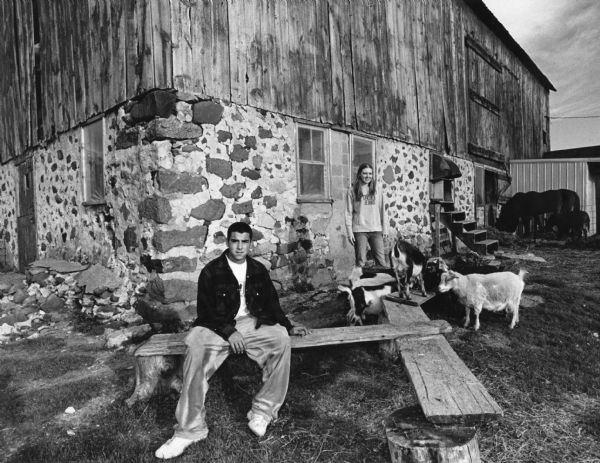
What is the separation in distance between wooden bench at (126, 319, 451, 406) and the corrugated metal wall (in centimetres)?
1457

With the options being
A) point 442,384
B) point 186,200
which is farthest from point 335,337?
point 186,200

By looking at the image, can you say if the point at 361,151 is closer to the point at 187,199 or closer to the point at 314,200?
the point at 314,200

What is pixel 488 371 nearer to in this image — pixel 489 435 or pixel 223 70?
pixel 489 435

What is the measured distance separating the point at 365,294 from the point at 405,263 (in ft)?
1.98

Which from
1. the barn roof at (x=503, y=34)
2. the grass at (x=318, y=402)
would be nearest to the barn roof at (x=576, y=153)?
the barn roof at (x=503, y=34)

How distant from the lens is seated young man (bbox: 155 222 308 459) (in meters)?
2.81

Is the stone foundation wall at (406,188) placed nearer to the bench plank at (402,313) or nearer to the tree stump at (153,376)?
the bench plank at (402,313)

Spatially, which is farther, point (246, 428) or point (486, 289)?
point (486, 289)

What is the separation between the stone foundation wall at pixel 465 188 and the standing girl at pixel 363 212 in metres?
6.96

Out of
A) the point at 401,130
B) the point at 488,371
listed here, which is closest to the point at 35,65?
the point at 401,130

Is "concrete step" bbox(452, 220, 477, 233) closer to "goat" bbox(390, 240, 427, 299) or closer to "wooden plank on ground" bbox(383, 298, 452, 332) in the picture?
"goat" bbox(390, 240, 427, 299)

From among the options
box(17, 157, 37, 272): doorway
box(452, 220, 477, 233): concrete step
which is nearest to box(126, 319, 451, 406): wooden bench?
box(17, 157, 37, 272): doorway

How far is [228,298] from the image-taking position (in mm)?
3227

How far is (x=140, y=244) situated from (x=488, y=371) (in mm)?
4523
